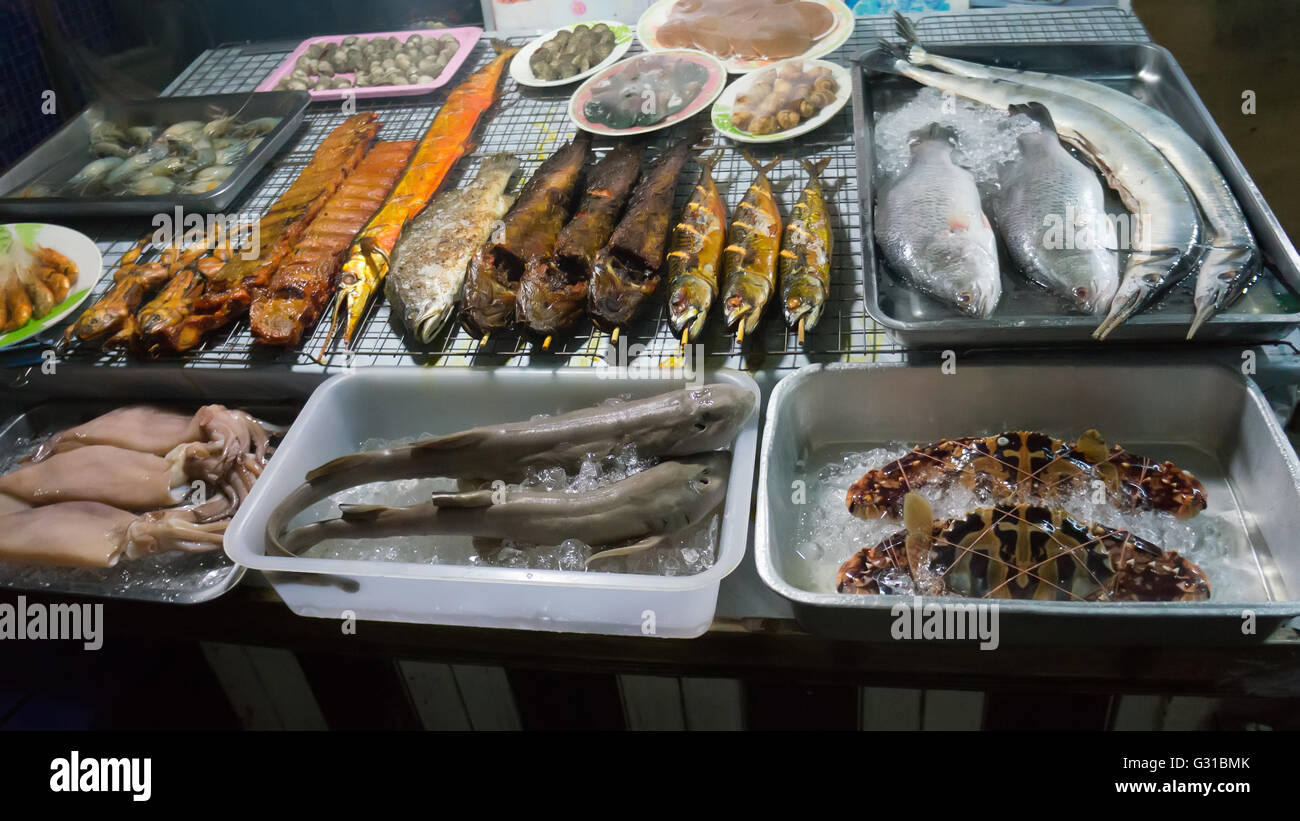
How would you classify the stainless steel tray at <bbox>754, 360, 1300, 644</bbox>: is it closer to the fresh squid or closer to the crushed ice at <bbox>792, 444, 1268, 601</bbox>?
the crushed ice at <bbox>792, 444, 1268, 601</bbox>

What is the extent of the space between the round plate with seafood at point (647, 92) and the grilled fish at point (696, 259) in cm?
56

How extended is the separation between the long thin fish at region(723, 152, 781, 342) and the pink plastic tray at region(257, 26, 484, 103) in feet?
5.47

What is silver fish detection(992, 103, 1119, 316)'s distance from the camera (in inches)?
Answer: 81.6

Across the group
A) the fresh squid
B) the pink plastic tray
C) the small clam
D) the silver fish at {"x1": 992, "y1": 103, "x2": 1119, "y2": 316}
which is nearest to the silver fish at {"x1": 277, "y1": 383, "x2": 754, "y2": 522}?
the fresh squid

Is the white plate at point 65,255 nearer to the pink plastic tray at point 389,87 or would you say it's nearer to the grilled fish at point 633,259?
the pink plastic tray at point 389,87

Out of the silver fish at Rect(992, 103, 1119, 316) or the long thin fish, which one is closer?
the silver fish at Rect(992, 103, 1119, 316)

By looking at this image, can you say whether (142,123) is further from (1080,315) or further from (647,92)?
(1080,315)

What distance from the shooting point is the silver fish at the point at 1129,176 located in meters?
2.01

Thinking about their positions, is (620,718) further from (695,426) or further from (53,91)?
(53,91)

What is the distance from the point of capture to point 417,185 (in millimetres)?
2945

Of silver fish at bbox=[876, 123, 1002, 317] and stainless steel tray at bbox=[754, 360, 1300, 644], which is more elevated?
silver fish at bbox=[876, 123, 1002, 317]

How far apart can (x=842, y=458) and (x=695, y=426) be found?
1.64 ft

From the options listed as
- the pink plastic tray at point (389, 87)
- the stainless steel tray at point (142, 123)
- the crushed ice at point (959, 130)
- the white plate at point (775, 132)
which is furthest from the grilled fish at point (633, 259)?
the stainless steel tray at point (142, 123)

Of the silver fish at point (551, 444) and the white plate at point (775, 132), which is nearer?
the silver fish at point (551, 444)
